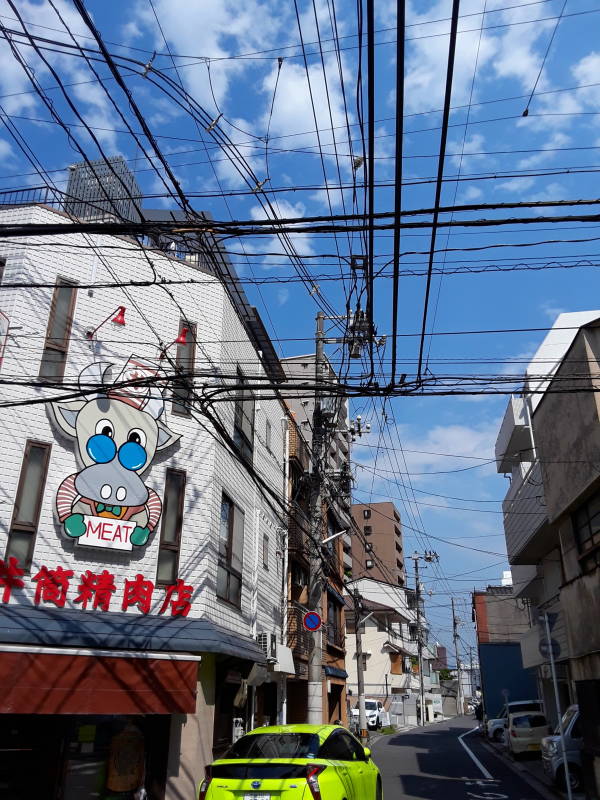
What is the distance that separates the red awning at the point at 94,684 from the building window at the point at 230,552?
2902 millimetres

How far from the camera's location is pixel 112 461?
→ 12.2 m

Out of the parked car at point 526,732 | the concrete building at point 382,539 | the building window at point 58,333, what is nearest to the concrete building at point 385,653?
the concrete building at point 382,539

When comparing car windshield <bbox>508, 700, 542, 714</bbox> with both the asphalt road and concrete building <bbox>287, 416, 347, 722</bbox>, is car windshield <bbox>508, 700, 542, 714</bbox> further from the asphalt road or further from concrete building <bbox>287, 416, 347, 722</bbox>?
concrete building <bbox>287, 416, 347, 722</bbox>

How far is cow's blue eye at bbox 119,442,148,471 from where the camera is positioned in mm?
→ 12336

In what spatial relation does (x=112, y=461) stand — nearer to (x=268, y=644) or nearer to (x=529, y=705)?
(x=268, y=644)

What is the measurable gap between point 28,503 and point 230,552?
4896 millimetres

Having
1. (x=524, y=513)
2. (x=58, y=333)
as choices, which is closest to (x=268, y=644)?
(x=58, y=333)

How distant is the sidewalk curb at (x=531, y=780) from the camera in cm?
1345

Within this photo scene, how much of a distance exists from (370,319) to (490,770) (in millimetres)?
14986

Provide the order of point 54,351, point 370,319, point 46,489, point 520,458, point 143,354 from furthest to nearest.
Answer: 1. point 520,458
2. point 143,354
3. point 54,351
4. point 46,489
5. point 370,319

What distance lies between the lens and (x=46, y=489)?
1141cm

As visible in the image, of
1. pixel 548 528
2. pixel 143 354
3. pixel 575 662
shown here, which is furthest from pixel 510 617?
pixel 143 354

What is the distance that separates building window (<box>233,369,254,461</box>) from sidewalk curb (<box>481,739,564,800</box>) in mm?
9905

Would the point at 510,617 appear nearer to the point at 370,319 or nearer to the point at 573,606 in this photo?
the point at 573,606
